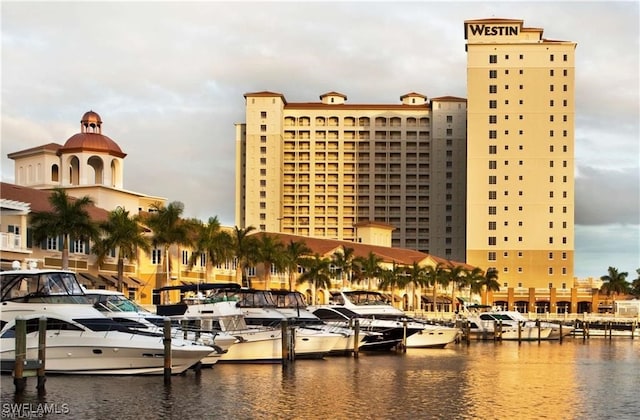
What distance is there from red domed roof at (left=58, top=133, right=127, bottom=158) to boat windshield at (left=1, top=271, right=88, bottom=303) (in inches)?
2365

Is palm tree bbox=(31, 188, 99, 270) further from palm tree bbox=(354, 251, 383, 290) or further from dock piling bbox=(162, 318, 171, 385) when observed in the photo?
palm tree bbox=(354, 251, 383, 290)

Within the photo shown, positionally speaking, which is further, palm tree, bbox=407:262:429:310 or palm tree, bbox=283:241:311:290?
palm tree, bbox=407:262:429:310

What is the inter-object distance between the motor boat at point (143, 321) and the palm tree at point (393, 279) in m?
73.3

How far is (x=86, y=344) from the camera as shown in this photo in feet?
149

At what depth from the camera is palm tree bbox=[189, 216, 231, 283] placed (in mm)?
88875

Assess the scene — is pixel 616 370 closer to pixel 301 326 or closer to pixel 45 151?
pixel 301 326

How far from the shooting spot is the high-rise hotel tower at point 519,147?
18988 centimetres

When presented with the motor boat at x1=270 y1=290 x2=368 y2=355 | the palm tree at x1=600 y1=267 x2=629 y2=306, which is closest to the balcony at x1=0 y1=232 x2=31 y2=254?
the motor boat at x1=270 y1=290 x2=368 y2=355

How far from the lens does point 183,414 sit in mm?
37781

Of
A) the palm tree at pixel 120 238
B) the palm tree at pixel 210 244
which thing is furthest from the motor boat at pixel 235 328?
the palm tree at pixel 210 244

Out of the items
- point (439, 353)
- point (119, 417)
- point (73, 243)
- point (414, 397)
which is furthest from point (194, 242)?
point (119, 417)

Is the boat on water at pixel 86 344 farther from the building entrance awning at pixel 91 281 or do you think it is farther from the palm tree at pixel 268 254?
the palm tree at pixel 268 254

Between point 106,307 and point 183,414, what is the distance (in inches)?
519

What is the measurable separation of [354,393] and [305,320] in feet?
60.6
